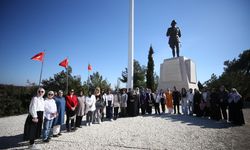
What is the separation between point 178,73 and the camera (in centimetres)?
1662

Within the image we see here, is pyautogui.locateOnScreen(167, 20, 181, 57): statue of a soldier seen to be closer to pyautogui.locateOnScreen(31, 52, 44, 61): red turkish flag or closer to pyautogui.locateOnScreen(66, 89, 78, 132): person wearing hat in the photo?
pyautogui.locateOnScreen(31, 52, 44, 61): red turkish flag

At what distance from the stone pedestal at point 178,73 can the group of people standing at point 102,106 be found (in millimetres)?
5240

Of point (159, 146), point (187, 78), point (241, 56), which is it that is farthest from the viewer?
point (241, 56)

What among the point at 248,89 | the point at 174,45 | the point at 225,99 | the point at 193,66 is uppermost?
the point at 174,45

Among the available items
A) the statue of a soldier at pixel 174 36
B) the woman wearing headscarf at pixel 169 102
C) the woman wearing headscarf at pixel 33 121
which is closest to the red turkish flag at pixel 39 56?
the woman wearing headscarf at pixel 33 121

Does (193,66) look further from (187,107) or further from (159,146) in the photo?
(159,146)

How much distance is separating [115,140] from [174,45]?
1488 centimetres

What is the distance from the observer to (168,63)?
17656 mm

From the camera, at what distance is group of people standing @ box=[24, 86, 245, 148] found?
488 cm

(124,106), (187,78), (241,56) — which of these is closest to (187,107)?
(124,106)

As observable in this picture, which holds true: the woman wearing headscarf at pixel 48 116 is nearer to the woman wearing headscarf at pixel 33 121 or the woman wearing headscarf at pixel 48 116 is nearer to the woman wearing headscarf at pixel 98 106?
the woman wearing headscarf at pixel 33 121

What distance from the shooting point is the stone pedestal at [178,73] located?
16297 mm

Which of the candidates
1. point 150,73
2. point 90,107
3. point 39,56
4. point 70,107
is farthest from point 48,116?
point 150,73

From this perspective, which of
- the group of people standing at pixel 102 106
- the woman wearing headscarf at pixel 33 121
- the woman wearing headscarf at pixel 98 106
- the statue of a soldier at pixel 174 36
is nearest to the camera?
the woman wearing headscarf at pixel 33 121
